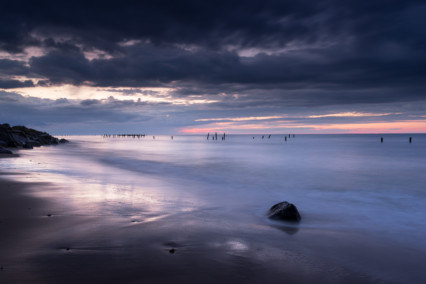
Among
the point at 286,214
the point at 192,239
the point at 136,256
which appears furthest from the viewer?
the point at 286,214

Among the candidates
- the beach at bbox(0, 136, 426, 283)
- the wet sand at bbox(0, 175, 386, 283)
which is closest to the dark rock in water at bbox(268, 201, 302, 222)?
the beach at bbox(0, 136, 426, 283)

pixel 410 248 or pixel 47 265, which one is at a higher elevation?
pixel 47 265

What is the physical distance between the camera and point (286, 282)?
4.20 metres

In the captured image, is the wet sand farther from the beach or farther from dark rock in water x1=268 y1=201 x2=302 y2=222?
dark rock in water x1=268 y1=201 x2=302 y2=222

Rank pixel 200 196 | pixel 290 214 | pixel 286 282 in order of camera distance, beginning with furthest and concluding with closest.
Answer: pixel 200 196
pixel 290 214
pixel 286 282

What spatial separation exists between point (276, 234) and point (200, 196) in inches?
206

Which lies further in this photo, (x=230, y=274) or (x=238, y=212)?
(x=238, y=212)

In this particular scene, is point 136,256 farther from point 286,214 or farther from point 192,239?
point 286,214

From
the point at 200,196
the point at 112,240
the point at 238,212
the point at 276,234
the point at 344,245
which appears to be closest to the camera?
the point at 112,240

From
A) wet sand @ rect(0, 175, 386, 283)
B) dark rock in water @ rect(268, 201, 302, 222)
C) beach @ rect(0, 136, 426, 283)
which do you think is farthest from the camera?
dark rock in water @ rect(268, 201, 302, 222)

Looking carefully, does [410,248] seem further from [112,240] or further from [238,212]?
[112,240]

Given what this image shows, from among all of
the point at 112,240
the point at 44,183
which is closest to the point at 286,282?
the point at 112,240

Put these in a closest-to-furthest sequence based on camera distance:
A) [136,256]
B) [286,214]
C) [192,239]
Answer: [136,256] < [192,239] < [286,214]

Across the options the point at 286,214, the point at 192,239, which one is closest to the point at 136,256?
the point at 192,239
